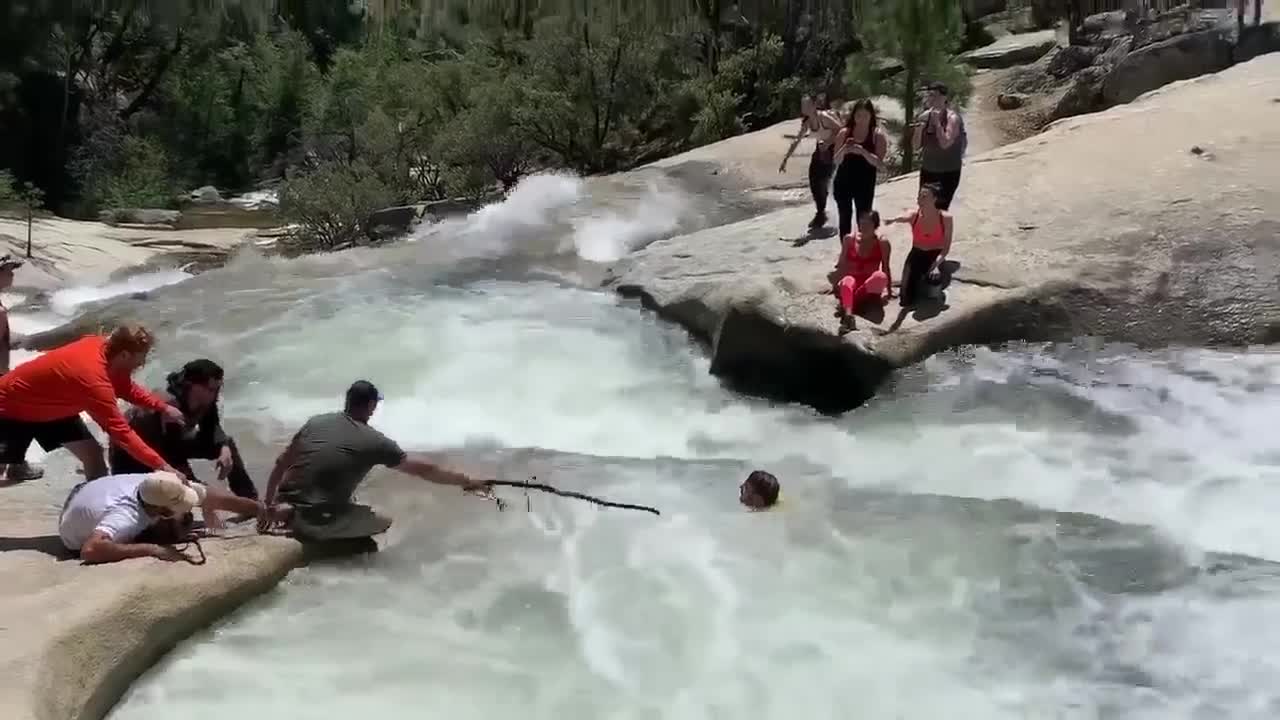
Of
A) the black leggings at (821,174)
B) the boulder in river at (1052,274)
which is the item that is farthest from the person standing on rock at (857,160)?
the black leggings at (821,174)

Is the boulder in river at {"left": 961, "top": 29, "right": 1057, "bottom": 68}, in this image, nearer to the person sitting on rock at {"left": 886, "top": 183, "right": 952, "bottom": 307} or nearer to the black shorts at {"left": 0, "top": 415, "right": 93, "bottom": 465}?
the person sitting on rock at {"left": 886, "top": 183, "right": 952, "bottom": 307}

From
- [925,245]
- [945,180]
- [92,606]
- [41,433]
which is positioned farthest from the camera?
[945,180]

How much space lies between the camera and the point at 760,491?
5.86 meters

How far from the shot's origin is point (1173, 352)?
7668 millimetres

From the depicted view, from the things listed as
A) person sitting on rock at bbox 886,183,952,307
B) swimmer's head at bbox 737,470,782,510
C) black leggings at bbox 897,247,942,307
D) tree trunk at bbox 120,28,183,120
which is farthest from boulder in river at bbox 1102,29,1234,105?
tree trunk at bbox 120,28,183,120

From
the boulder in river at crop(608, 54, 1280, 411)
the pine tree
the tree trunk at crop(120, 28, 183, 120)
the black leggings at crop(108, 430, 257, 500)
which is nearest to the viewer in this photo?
the black leggings at crop(108, 430, 257, 500)

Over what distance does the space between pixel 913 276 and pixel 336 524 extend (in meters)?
4.47

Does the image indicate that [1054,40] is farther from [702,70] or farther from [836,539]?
[836,539]

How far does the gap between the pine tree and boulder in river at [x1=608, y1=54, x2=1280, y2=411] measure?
490 centimetres

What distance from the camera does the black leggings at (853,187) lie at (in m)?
8.36

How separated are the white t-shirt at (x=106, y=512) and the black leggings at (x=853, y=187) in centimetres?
551

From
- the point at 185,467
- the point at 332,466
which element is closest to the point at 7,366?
the point at 185,467

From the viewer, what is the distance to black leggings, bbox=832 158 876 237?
329 inches

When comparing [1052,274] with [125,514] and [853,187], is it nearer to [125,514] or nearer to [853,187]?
[853,187]
